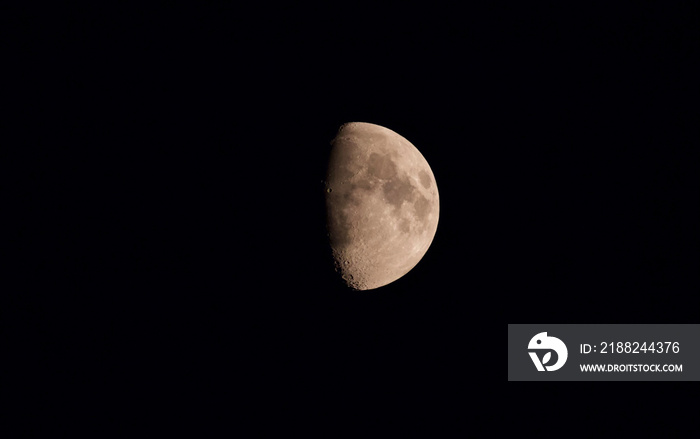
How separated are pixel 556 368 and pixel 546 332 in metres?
0.42

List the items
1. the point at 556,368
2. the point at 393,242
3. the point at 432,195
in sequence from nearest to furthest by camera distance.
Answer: the point at 393,242 < the point at 432,195 < the point at 556,368

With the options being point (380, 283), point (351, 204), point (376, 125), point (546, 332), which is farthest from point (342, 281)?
point (546, 332)

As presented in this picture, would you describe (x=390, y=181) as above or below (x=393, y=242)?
above

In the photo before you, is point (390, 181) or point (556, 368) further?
point (556, 368)

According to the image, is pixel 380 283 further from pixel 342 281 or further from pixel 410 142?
pixel 410 142

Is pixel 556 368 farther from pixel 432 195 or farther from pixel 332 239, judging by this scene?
pixel 332 239

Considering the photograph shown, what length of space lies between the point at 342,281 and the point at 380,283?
18.8 inches

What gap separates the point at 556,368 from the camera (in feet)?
14.3

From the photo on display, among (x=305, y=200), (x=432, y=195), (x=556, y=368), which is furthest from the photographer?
(x=556, y=368)

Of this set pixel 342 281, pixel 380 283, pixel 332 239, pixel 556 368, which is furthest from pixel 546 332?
pixel 332 239

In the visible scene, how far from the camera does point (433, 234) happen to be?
4219 mm

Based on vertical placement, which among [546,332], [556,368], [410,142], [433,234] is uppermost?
[410,142]

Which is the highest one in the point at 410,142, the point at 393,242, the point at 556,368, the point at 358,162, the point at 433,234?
the point at 410,142

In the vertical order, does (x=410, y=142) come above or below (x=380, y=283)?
above
